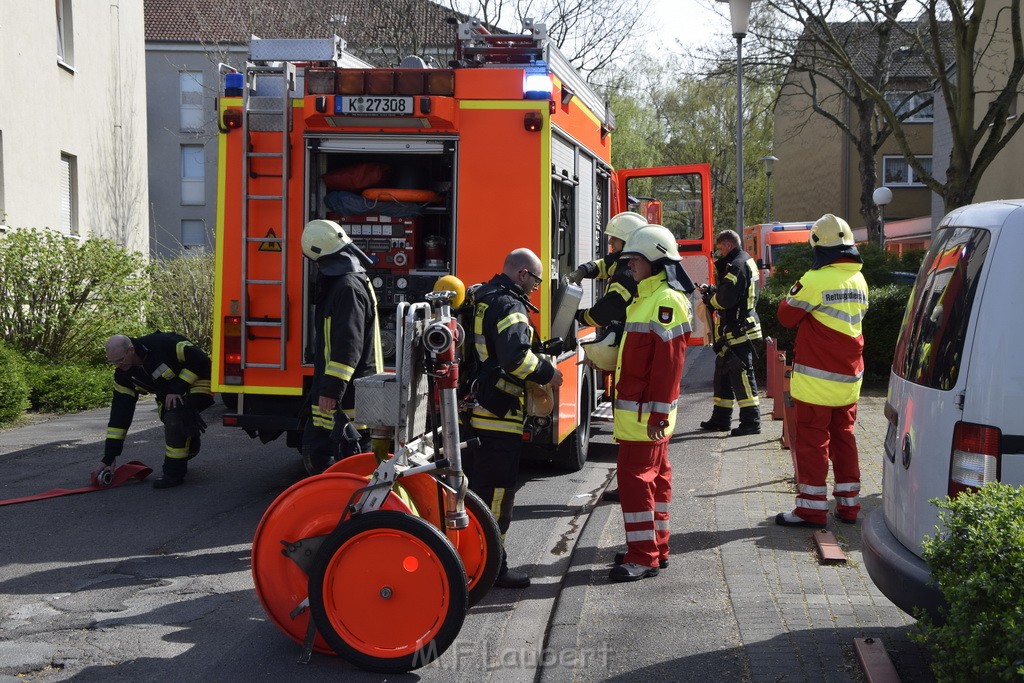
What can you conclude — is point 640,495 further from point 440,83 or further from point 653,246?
point 440,83

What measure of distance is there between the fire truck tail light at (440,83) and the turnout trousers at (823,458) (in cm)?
312

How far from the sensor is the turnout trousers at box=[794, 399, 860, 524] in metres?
6.52

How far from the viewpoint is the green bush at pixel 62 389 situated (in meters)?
12.4

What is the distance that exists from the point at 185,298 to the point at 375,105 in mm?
9547

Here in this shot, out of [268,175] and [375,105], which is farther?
[268,175]

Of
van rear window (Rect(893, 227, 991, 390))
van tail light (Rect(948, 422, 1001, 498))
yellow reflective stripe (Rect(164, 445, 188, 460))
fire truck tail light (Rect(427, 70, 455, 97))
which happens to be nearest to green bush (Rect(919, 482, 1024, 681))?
van tail light (Rect(948, 422, 1001, 498))

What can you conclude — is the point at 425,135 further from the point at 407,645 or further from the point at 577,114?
the point at 407,645

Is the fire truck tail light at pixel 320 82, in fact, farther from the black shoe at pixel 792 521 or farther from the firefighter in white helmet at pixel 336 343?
the black shoe at pixel 792 521

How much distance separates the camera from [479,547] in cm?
500

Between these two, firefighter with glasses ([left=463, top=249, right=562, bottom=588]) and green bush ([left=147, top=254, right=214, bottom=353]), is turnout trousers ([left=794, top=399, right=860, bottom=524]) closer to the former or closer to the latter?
firefighter with glasses ([left=463, top=249, right=562, bottom=588])

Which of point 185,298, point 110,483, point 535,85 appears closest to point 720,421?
point 535,85

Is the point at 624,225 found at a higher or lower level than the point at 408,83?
lower

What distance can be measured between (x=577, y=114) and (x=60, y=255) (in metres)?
8.08

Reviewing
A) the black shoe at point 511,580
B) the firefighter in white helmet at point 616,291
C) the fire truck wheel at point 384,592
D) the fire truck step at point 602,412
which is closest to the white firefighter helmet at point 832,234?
the firefighter in white helmet at point 616,291
